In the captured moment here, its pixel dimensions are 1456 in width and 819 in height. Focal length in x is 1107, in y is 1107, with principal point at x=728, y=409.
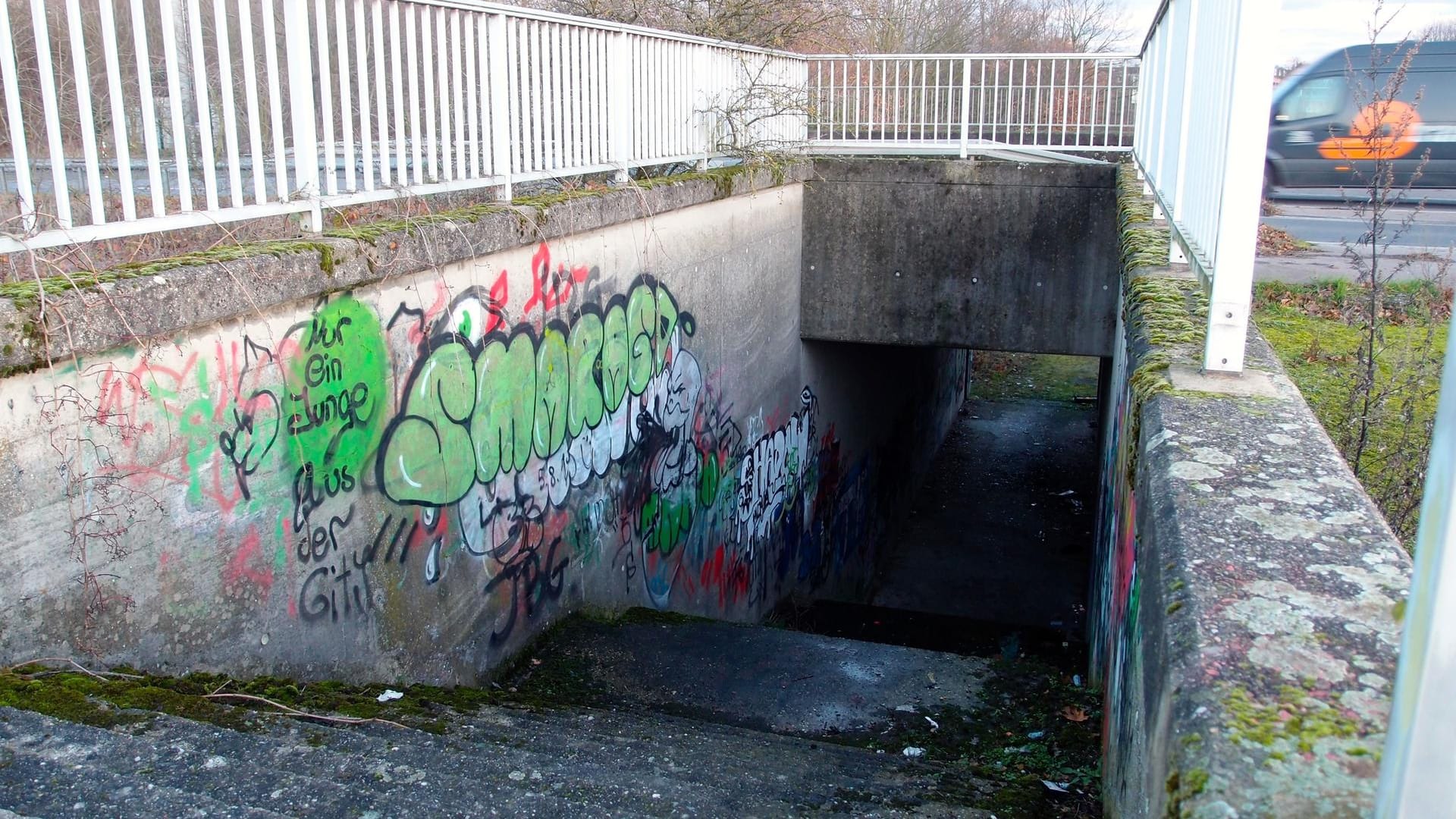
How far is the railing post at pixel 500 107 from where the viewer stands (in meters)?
5.55

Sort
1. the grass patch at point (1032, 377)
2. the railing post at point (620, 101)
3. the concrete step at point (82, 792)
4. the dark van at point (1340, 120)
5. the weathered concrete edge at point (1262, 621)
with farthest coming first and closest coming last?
the grass patch at point (1032, 377) → the dark van at point (1340, 120) → the railing post at point (620, 101) → the concrete step at point (82, 792) → the weathered concrete edge at point (1262, 621)

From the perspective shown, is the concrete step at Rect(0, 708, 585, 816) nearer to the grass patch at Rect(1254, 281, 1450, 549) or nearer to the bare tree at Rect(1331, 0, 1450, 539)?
the bare tree at Rect(1331, 0, 1450, 539)

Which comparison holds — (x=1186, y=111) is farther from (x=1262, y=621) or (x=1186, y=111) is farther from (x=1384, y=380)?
(x=1384, y=380)

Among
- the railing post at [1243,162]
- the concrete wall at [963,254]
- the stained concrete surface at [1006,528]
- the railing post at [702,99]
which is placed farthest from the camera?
the stained concrete surface at [1006,528]

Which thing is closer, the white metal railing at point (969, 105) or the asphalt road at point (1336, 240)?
the white metal railing at point (969, 105)

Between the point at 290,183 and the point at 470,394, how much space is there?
47.2 inches

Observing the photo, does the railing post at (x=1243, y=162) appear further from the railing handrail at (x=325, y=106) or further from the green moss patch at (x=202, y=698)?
the railing handrail at (x=325, y=106)

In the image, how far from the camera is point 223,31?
3967mm

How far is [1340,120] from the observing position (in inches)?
645

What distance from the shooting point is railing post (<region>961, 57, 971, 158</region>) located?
10.9 meters


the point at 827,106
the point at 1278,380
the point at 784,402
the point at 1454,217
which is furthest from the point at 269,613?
the point at 1454,217

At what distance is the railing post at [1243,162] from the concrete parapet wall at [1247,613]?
294 millimetres

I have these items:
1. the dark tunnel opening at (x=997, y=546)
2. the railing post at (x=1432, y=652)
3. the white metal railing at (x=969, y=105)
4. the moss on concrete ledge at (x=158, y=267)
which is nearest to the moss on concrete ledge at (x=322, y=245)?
the moss on concrete ledge at (x=158, y=267)

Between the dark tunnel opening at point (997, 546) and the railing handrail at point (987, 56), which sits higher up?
the railing handrail at point (987, 56)
